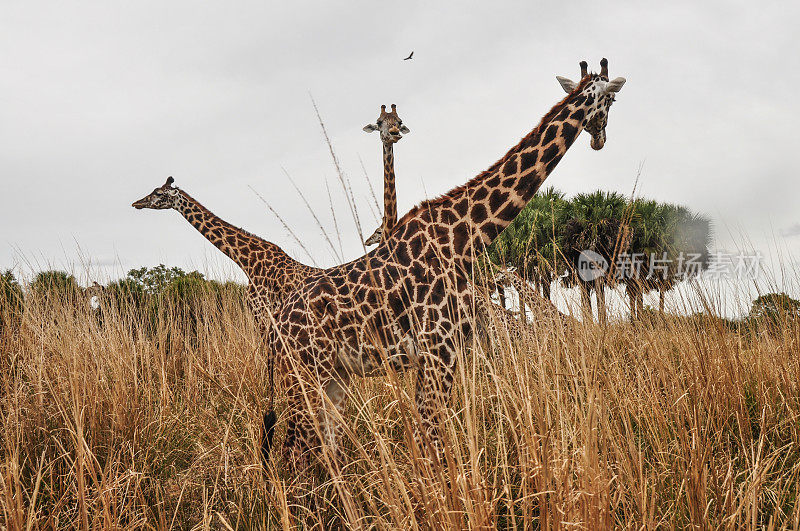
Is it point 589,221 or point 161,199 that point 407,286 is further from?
point 589,221

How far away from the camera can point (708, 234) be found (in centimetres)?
1775

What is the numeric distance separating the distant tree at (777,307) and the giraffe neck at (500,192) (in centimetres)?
255

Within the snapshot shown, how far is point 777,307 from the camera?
15.9 feet

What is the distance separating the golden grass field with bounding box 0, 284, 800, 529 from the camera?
1.91 m

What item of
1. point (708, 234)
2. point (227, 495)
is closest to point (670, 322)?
point (227, 495)

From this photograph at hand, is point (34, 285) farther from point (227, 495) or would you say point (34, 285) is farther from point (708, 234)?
point (708, 234)

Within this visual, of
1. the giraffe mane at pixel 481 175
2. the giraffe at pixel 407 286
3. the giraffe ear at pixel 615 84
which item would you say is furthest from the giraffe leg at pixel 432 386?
the giraffe ear at pixel 615 84

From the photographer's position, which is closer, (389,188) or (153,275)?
(389,188)

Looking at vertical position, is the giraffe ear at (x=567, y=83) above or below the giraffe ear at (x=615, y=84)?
above

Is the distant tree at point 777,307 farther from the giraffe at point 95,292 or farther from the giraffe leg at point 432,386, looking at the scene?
the giraffe at point 95,292

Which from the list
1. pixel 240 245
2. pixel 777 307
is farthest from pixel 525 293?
pixel 240 245

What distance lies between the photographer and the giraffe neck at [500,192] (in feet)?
9.85

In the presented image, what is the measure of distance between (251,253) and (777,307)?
4811 millimetres

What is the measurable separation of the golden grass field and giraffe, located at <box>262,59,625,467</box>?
0.22 metres
